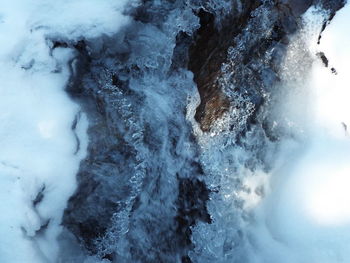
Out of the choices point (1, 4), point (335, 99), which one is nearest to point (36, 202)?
point (1, 4)

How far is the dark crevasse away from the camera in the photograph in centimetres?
312

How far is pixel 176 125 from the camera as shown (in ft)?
11.0

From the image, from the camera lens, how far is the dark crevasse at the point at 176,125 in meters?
3.12

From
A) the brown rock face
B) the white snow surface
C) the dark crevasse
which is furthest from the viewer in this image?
the brown rock face

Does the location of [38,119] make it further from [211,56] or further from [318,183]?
[318,183]

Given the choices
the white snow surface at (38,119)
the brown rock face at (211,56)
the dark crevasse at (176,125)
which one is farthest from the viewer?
the brown rock face at (211,56)

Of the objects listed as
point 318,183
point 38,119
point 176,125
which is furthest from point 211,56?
point 38,119

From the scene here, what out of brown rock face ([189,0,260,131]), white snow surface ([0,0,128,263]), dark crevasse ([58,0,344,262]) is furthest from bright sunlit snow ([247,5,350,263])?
white snow surface ([0,0,128,263])

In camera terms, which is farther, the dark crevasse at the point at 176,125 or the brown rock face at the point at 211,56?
the brown rock face at the point at 211,56

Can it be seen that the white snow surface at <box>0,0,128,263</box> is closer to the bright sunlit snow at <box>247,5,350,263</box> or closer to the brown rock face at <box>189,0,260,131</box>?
the brown rock face at <box>189,0,260,131</box>

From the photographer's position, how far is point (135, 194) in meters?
3.18

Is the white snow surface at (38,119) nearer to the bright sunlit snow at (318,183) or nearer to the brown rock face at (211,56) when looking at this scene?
the brown rock face at (211,56)

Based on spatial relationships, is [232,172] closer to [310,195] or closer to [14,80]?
[310,195]

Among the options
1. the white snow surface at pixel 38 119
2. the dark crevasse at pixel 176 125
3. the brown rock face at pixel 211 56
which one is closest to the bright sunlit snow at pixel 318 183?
the dark crevasse at pixel 176 125
